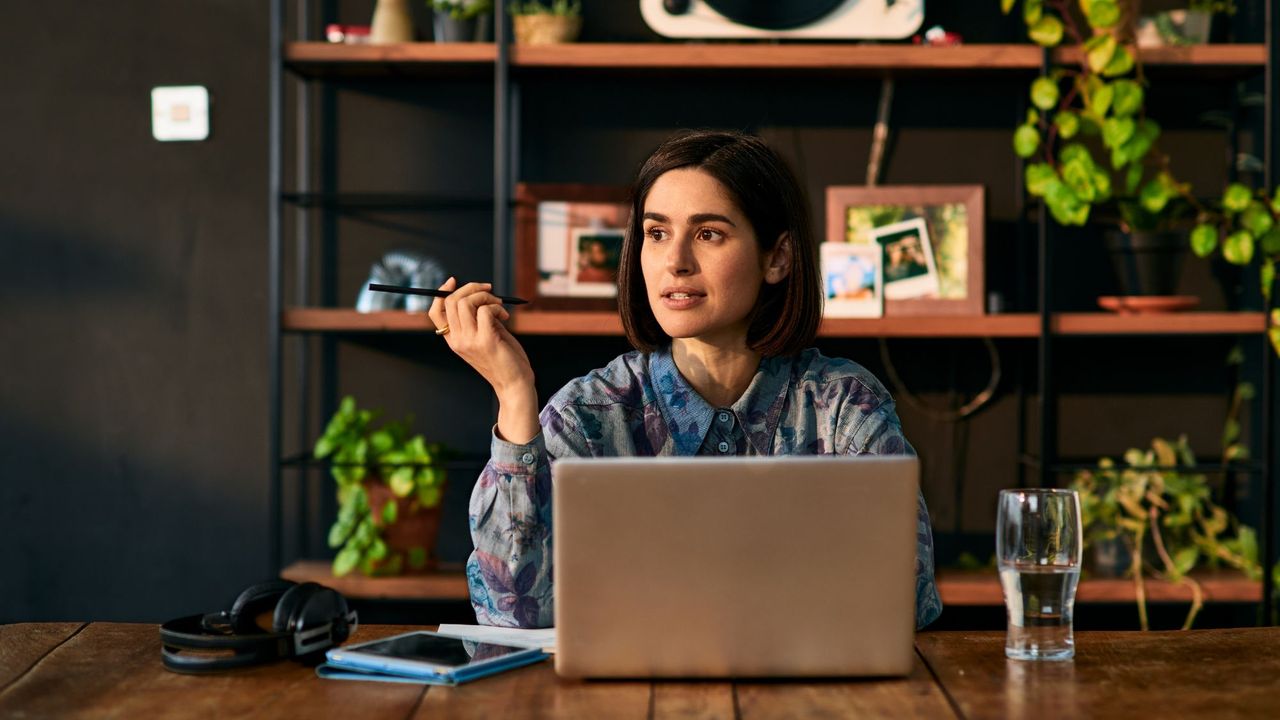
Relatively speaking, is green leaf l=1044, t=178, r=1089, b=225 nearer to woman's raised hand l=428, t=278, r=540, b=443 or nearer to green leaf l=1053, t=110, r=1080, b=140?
green leaf l=1053, t=110, r=1080, b=140

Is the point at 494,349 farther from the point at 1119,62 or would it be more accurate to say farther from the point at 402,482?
the point at 1119,62

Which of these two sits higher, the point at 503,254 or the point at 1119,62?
the point at 1119,62

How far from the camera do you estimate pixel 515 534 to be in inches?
54.8

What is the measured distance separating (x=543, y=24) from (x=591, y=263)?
538 mm

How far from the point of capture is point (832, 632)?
3.39 ft

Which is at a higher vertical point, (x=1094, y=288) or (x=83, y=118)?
(x=83, y=118)

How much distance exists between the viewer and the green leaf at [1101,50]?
2693 mm

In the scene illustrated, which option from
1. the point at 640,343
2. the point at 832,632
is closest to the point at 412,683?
→ the point at 832,632

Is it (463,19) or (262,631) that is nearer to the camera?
(262,631)

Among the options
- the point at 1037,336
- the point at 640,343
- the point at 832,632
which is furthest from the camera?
the point at 1037,336

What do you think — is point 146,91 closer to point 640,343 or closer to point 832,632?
point 640,343

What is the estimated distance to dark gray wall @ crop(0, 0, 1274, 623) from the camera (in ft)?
10.1

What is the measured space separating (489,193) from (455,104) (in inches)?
9.2

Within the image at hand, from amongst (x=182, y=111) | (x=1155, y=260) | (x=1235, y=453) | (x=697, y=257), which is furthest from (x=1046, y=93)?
(x=182, y=111)
